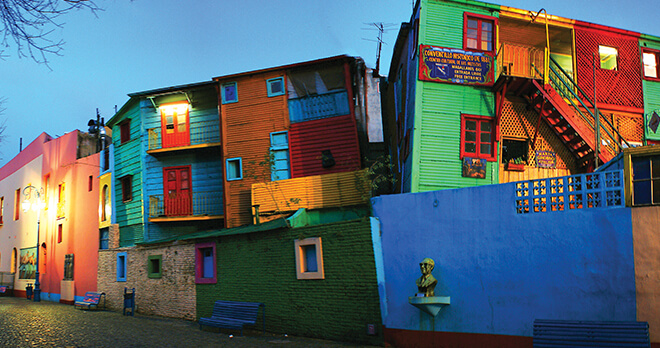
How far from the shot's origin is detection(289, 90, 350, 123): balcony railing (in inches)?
839

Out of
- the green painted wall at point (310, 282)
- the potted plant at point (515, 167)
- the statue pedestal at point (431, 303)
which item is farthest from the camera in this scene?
the potted plant at point (515, 167)

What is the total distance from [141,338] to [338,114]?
10.9 metres

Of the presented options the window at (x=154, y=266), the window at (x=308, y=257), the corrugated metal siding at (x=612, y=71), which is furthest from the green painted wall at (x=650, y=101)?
the window at (x=154, y=266)

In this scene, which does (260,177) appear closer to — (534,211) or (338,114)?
(338,114)

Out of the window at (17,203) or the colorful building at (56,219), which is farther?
the window at (17,203)

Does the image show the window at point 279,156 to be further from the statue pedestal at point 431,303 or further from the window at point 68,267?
the window at point 68,267

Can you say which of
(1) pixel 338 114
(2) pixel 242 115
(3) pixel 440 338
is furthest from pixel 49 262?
(3) pixel 440 338

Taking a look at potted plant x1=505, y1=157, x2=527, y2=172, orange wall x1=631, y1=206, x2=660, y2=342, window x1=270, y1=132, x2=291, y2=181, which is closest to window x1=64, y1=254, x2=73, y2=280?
window x1=270, y1=132, x2=291, y2=181

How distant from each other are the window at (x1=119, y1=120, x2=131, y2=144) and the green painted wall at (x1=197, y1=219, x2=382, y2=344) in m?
11.6

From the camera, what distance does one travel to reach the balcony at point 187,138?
2402 centimetres

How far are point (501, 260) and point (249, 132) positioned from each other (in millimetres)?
→ 13126

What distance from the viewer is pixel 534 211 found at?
36.4 ft

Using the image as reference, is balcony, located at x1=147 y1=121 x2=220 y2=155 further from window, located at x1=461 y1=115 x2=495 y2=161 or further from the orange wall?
the orange wall

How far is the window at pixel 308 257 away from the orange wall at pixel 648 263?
7.06m
